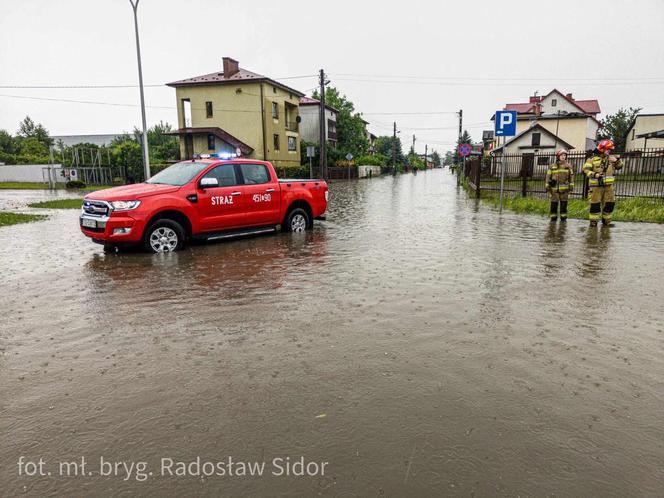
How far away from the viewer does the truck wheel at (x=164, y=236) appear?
28.7ft

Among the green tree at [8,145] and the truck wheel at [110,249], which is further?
the green tree at [8,145]

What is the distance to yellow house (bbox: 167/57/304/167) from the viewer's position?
43.6 metres

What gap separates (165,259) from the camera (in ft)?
27.5

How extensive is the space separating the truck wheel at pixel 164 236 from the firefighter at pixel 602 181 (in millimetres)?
9911

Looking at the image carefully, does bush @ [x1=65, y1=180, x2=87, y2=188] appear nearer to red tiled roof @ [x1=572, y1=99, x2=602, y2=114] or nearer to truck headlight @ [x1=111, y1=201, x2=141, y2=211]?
truck headlight @ [x1=111, y1=201, x2=141, y2=211]

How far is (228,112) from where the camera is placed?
44344 millimetres

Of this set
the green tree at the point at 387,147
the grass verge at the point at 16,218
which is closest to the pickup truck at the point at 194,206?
the grass verge at the point at 16,218

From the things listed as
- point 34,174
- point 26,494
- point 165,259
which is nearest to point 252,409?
point 26,494

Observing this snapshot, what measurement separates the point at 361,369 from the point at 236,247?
642 centimetres

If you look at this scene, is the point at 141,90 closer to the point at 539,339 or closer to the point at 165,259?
the point at 165,259

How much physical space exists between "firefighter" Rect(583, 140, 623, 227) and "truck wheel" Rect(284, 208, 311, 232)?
283 inches

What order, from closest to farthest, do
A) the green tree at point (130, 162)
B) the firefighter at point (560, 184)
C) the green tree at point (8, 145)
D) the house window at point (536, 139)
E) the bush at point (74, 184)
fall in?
1. the firefighter at point (560, 184)
2. the bush at point (74, 184)
3. the green tree at point (130, 162)
4. the house window at point (536, 139)
5. the green tree at point (8, 145)

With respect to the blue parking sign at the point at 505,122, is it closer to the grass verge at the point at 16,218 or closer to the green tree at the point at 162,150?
the grass verge at the point at 16,218

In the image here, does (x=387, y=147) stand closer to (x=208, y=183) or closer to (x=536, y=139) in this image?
(x=536, y=139)
